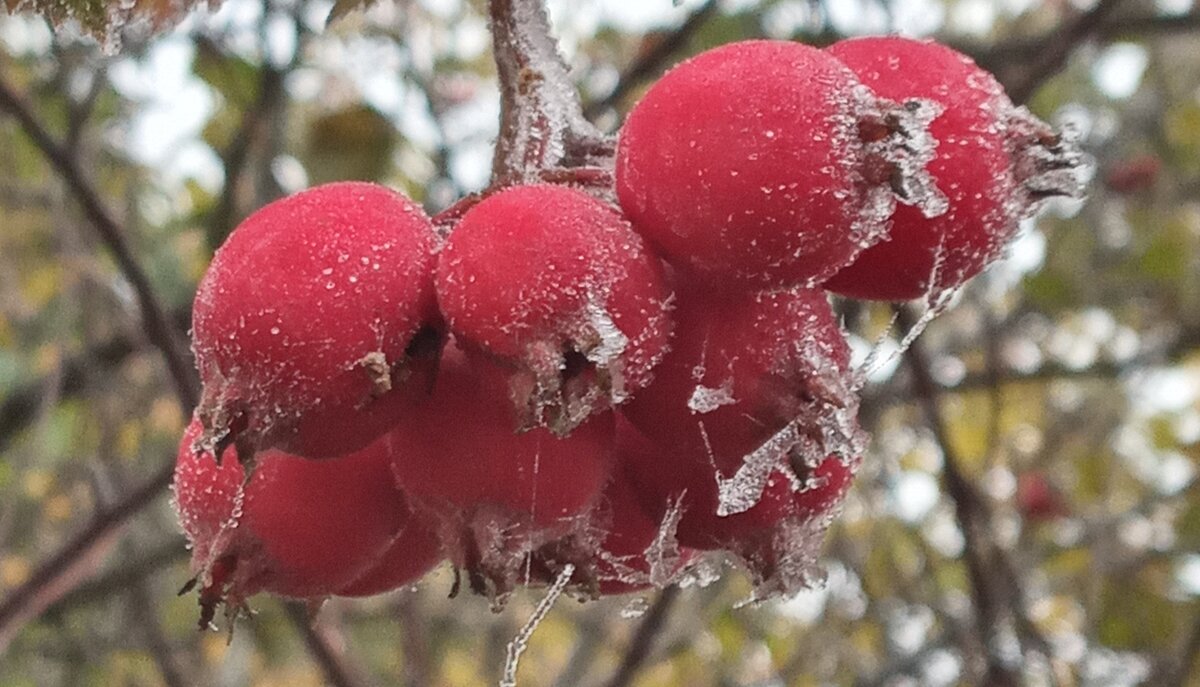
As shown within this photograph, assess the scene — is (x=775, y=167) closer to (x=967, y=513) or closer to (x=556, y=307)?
(x=556, y=307)

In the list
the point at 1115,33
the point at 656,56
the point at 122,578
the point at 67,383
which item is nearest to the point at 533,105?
the point at 656,56

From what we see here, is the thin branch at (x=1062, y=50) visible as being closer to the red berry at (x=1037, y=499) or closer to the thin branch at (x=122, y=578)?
the thin branch at (x=122, y=578)

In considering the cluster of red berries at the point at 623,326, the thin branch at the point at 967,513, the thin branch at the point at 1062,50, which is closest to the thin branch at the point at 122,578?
the thin branch at the point at 967,513

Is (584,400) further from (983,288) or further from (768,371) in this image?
(983,288)

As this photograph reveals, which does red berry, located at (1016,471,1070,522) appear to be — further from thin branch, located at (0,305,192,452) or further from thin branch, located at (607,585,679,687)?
thin branch, located at (0,305,192,452)

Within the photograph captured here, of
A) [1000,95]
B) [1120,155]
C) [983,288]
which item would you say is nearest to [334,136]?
[983,288]

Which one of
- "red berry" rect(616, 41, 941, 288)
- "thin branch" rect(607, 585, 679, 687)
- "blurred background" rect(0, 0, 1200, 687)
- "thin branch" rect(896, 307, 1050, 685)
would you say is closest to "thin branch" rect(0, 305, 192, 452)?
"blurred background" rect(0, 0, 1200, 687)
